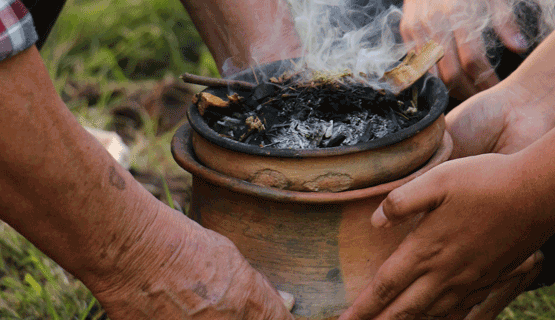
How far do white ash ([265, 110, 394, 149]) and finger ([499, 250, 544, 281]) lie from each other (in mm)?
592

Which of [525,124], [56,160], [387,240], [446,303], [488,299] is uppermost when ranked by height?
[56,160]

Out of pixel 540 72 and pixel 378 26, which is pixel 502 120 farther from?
pixel 378 26

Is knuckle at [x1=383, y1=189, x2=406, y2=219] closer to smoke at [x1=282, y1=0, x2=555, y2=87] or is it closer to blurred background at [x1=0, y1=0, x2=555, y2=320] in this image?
smoke at [x1=282, y1=0, x2=555, y2=87]

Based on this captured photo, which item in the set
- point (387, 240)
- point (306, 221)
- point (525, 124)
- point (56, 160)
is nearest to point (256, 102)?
point (306, 221)

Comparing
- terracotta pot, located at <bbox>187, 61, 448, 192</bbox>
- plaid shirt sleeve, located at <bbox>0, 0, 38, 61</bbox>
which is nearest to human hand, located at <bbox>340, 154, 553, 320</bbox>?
terracotta pot, located at <bbox>187, 61, 448, 192</bbox>

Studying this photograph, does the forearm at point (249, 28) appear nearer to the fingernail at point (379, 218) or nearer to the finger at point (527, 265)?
the fingernail at point (379, 218)

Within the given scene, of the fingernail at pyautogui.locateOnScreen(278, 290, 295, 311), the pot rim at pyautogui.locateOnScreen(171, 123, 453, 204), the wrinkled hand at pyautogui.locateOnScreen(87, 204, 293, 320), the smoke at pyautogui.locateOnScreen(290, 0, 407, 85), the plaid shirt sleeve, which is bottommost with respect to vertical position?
the fingernail at pyautogui.locateOnScreen(278, 290, 295, 311)

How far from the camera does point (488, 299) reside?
5.52 ft

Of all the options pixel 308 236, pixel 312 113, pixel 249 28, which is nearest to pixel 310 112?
Result: pixel 312 113

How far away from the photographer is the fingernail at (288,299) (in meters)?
1.47

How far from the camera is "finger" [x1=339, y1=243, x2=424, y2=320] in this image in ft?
4.61

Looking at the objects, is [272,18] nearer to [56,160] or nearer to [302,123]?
[302,123]

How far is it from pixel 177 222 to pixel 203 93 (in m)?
0.50

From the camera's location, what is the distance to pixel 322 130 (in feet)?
5.28
